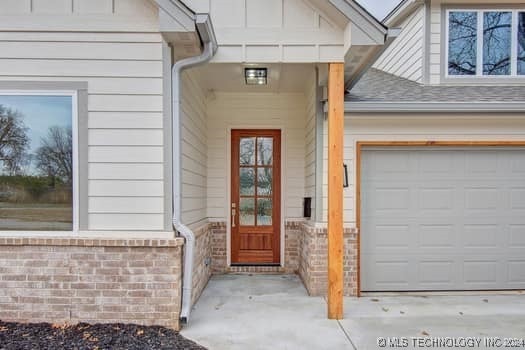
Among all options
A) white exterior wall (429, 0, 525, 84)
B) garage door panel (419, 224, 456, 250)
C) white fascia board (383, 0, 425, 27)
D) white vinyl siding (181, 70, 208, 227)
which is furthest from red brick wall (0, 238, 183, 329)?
white fascia board (383, 0, 425, 27)

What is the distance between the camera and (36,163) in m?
3.76

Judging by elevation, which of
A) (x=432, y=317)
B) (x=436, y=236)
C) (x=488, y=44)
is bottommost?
(x=432, y=317)

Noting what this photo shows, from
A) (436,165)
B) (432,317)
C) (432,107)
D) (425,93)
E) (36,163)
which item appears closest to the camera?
(36,163)

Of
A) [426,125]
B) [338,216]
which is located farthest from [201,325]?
[426,125]

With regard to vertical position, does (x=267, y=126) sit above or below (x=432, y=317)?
above

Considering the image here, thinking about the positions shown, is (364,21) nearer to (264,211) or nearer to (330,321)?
(330,321)

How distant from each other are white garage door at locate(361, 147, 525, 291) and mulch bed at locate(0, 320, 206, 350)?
2.82 m

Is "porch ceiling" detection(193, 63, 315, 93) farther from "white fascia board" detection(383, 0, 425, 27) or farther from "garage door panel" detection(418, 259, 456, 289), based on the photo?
"garage door panel" detection(418, 259, 456, 289)

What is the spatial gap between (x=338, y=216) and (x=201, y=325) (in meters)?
1.85

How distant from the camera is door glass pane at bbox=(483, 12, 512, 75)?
614 centimetres

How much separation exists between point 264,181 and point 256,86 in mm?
1597

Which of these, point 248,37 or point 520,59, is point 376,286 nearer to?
point 248,37

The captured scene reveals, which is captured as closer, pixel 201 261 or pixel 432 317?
pixel 432 317

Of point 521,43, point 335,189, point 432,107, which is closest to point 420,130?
point 432,107
